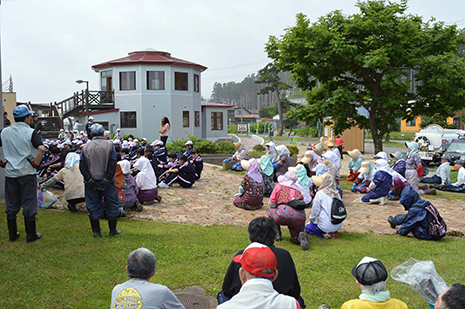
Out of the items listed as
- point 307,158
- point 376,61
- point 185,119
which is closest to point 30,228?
point 307,158

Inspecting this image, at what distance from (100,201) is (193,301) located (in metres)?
2.92

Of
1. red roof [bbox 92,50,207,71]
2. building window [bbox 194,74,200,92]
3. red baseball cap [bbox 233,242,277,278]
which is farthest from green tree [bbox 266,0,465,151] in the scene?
red baseball cap [bbox 233,242,277,278]

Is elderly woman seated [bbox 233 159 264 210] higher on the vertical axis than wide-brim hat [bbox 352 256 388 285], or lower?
lower

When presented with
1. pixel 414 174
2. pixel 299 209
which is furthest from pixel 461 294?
pixel 414 174

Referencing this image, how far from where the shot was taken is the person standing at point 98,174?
6.75 metres

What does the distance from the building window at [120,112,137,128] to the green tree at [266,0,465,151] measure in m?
14.6

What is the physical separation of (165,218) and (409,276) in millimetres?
6511

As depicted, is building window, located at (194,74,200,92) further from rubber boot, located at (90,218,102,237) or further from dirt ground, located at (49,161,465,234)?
rubber boot, located at (90,218,102,237)

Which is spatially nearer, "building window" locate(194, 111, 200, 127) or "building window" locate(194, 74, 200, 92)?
"building window" locate(194, 74, 200, 92)

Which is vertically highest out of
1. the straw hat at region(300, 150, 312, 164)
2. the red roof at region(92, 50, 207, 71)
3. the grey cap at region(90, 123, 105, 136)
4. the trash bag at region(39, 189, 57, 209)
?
the red roof at region(92, 50, 207, 71)

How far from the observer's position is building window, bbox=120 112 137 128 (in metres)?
32.1

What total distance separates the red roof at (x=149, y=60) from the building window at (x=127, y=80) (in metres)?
0.89

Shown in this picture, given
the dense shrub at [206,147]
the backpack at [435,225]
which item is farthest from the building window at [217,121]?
the backpack at [435,225]

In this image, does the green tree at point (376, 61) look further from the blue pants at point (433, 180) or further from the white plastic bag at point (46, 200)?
the white plastic bag at point (46, 200)
